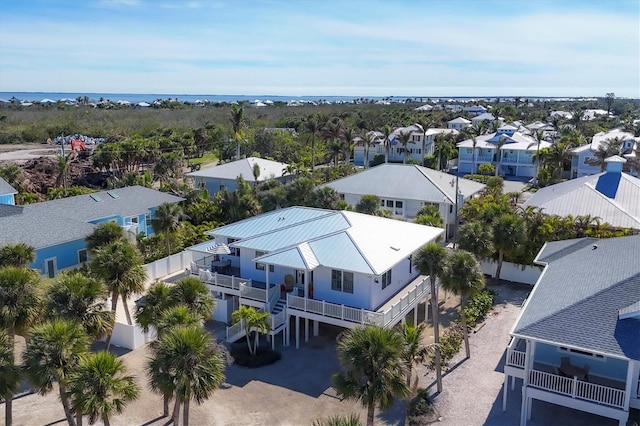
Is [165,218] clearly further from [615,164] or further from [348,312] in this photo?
[615,164]

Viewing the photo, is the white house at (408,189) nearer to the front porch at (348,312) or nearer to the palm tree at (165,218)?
the palm tree at (165,218)

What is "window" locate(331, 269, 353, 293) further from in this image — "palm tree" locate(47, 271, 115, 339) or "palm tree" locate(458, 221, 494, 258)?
"palm tree" locate(47, 271, 115, 339)

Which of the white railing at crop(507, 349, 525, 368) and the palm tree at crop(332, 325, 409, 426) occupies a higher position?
the palm tree at crop(332, 325, 409, 426)

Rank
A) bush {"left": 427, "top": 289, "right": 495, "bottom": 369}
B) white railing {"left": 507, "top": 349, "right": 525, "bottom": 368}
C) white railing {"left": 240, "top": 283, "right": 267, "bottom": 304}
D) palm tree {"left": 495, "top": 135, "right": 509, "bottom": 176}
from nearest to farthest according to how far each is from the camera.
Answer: white railing {"left": 507, "top": 349, "right": 525, "bottom": 368} → bush {"left": 427, "top": 289, "right": 495, "bottom": 369} → white railing {"left": 240, "top": 283, "right": 267, "bottom": 304} → palm tree {"left": 495, "top": 135, "right": 509, "bottom": 176}

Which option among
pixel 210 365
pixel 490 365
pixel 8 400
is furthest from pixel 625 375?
pixel 8 400

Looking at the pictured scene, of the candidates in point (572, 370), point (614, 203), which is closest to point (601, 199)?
point (614, 203)

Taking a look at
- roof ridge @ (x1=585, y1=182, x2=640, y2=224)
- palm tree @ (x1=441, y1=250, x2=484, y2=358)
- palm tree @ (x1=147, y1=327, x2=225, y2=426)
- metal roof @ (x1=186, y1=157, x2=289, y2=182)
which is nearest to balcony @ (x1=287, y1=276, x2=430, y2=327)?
palm tree @ (x1=441, y1=250, x2=484, y2=358)

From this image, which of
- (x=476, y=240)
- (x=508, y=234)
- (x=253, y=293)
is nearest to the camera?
(x=253, y=293)
